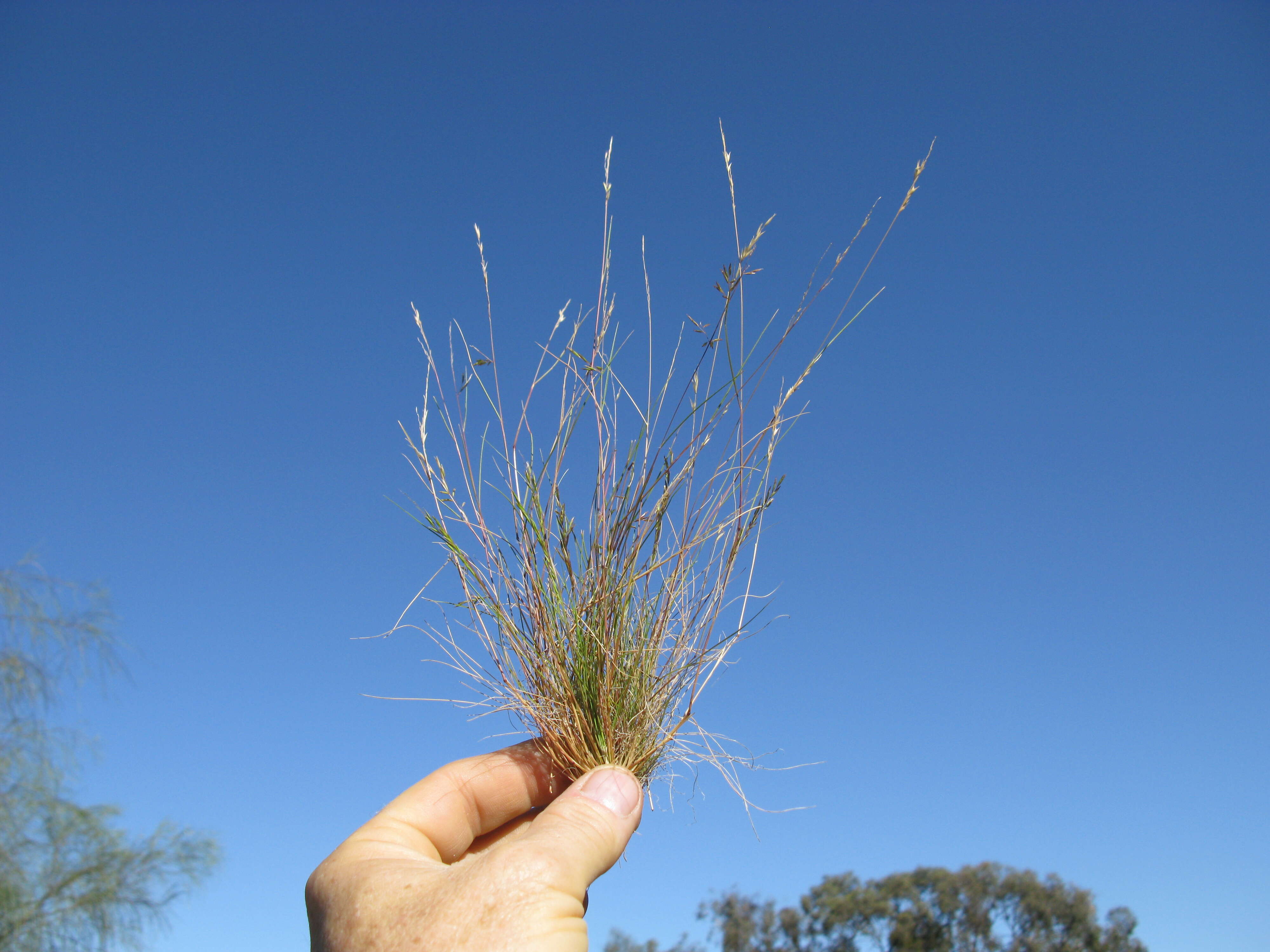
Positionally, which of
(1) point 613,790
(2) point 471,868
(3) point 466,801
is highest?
(3) point 466,801

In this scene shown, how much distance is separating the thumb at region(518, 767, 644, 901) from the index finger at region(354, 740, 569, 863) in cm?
25

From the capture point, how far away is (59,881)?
7.27 meters

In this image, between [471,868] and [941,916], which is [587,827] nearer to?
[471,868]

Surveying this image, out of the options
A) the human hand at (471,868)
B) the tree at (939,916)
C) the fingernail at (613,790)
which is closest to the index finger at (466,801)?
the human hand at (471,868)

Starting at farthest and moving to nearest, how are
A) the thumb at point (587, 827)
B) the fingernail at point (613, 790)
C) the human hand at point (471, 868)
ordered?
the fingernail at point (613, 790)
the thumb at point (587, 827)
the human hand at point (471, 868)

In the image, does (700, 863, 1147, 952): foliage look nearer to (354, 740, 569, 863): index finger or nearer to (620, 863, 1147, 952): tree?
(620, 863, 1147, 952): tree

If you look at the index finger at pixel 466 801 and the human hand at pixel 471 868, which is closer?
the human hand at pixel 471 868

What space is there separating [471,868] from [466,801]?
49 cm

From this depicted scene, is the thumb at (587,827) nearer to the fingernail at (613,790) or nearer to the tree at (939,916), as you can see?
the fingernail at (613,790)

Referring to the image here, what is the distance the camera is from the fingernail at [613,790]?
6.00 ft

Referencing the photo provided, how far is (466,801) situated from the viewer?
6.70ft

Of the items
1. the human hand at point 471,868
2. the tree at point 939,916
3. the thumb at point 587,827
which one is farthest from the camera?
the tree at point 939,916

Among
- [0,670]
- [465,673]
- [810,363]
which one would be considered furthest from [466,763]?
[0,670]

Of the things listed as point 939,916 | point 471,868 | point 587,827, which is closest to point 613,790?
point 587,827
